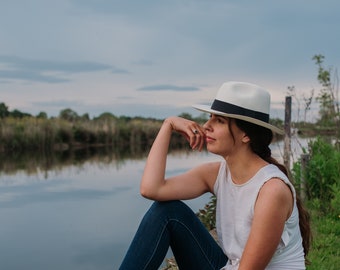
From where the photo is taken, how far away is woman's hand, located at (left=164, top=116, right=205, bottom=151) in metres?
1.89

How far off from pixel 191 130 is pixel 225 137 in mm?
279

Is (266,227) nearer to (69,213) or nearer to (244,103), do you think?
(244,103)

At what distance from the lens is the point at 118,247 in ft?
19.0

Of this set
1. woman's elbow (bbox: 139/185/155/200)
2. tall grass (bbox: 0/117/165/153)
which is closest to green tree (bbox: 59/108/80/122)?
tall grass (bbox: 0/117/165/153)

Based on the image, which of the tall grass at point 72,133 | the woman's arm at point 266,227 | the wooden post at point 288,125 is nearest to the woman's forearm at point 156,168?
the woman's arm at point 266,227

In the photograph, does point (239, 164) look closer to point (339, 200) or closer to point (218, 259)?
point (218, 259)

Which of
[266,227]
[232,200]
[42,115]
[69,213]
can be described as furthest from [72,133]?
[266,227]

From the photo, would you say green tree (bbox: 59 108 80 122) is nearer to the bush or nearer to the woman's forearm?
the bush

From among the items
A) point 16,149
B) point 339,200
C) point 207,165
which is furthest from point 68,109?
point 207,165

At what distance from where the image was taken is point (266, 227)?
1478 millimetres

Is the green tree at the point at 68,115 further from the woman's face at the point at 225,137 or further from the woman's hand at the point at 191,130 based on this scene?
the woman's face at the point at 225,137

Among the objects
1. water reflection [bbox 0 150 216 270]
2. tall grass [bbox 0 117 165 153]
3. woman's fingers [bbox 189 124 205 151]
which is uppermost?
woman's fingers [bbox 189 124 205 151]

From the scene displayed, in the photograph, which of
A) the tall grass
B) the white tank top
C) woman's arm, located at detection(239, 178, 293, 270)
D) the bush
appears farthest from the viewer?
the tall grass

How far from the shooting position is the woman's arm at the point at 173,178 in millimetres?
1846
